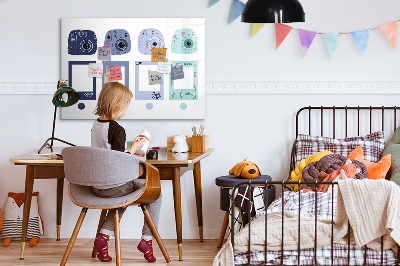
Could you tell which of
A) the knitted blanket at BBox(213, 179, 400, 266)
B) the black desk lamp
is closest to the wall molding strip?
the black desk lamp

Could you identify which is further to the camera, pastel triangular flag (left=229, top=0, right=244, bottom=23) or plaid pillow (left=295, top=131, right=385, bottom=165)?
pastel triangular flag (left=229, top=0, right=244, bottom=23)

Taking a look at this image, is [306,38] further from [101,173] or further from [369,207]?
[101,173]

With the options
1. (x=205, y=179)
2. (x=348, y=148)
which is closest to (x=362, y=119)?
(x=348, y=148)

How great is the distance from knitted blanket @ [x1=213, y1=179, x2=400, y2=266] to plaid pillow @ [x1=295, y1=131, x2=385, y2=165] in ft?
3.91

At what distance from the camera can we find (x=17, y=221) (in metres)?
4.28

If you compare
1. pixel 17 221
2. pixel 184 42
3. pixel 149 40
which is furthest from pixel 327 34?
pixel 17 221

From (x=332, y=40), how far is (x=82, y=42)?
1766mm

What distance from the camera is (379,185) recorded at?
2932mm

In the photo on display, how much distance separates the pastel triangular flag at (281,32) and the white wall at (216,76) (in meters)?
0.04

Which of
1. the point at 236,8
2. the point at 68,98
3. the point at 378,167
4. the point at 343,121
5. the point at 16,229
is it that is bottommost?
the point at 16,229

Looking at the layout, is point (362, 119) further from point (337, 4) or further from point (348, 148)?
point (337, 4)

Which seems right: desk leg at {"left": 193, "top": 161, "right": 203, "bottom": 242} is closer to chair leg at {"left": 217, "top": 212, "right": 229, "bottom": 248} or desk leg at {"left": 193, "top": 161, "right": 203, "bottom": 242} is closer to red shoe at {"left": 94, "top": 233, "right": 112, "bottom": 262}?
chair leg at {"left": 217, "top": 212, "right": 229, "bottom": 248}

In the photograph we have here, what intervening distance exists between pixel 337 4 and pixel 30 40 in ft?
7.22

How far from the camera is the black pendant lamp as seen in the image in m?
3.11
